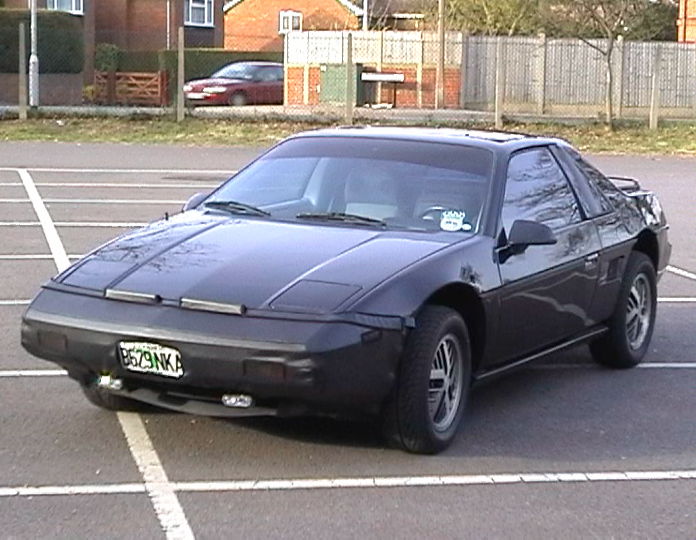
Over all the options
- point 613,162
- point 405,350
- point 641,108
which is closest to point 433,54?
point 641,108

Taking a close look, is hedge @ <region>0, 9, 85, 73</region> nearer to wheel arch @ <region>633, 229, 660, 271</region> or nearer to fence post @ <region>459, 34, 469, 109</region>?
fence post @ <region>459, 34, 469, 109</region>

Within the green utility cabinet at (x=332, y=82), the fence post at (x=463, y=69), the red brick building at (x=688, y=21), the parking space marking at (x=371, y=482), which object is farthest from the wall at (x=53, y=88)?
the parking space marking at (x=371, y=482)

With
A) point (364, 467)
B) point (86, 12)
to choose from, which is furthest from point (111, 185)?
point (86, 12)

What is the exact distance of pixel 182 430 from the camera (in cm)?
661

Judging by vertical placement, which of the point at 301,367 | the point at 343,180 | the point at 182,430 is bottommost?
the point at 182,430

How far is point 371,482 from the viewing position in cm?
591

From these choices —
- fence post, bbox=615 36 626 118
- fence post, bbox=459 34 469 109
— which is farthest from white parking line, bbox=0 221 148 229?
fence post, bbox=459 34 469 109

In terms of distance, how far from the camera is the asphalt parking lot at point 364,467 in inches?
213

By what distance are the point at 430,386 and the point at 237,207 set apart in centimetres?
168

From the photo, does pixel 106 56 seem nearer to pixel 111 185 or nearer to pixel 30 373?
pixel 111 185

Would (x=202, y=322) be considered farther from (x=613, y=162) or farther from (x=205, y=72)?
(x=205, y=72)

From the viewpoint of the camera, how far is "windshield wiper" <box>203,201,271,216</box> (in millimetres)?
7262

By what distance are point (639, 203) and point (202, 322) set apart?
3.92 meters

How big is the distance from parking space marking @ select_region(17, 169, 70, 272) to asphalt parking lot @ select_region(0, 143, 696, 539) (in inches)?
109
